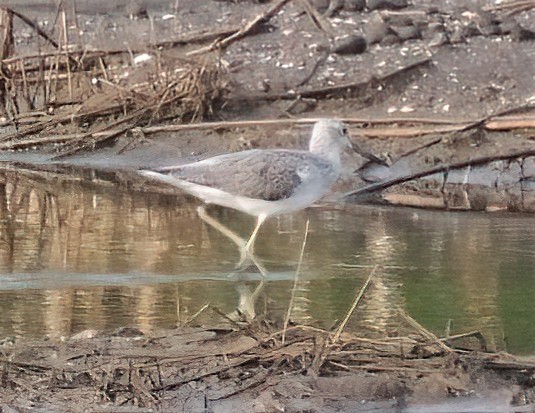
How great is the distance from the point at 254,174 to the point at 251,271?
2.46 feet

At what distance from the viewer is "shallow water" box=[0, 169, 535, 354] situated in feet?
20.2

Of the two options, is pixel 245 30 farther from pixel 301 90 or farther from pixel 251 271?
pixel 251 271

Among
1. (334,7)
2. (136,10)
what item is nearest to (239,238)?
(334,7)

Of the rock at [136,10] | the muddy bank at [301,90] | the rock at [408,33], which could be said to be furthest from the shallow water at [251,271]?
the rock at [136,10]

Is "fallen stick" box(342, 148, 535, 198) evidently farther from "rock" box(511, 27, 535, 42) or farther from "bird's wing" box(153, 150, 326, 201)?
"rock" box(511, 27, 535, 42)

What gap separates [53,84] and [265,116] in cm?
224

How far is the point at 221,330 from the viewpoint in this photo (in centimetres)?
561

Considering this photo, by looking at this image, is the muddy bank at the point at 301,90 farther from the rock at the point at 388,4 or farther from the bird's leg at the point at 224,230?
the bird's leg at the point at 224,230

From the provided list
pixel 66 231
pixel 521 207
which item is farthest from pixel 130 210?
pixel 521 207

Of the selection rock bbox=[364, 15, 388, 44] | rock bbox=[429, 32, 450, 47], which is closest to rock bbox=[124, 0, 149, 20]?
rock bbox=[364, 15, 388, 44]

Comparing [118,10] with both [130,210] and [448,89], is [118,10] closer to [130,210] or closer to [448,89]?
[448,89]

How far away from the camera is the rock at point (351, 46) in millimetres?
12758

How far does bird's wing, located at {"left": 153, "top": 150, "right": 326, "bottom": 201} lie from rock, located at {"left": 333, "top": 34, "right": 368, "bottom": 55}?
5136 millimetres

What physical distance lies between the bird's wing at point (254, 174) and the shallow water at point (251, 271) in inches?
16.8
